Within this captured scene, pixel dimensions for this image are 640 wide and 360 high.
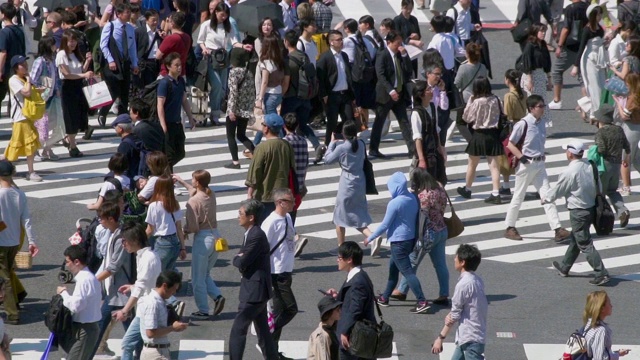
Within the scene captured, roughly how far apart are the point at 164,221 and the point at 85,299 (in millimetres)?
2124

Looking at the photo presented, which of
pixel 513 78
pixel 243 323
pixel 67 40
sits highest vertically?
pixel 67 40

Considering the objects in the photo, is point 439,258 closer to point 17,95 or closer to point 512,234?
point 512,234

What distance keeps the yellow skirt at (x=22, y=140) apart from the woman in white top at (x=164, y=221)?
18.0 feet

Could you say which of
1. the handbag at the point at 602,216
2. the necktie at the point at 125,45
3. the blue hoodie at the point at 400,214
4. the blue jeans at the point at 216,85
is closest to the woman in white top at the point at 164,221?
the blue hoodie at the point at 400,214

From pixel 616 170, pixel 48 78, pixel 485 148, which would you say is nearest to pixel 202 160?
pixel 48 78

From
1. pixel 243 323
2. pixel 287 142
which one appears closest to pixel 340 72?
pixel 287 142

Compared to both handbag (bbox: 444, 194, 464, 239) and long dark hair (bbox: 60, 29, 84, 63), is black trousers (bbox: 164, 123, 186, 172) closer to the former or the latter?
long dark hair (bbox: 60, 29, 84, 63)

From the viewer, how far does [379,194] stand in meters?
20.1

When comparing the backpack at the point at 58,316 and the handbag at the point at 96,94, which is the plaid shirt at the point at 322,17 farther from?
the backpack at the point at 58,316

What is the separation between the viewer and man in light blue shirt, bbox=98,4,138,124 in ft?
69.8

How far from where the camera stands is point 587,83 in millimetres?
23625

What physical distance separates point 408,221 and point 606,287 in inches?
111

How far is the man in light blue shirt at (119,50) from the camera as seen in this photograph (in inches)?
837

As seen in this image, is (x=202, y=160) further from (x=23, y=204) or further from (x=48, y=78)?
(x=23, y=204)
